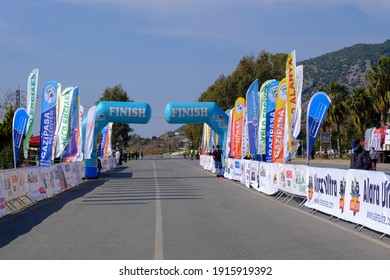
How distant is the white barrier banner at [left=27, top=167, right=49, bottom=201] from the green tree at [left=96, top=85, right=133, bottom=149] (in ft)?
230

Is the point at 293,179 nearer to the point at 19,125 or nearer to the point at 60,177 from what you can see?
the point at 19,125

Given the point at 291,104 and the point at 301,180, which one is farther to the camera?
the point at 291,104

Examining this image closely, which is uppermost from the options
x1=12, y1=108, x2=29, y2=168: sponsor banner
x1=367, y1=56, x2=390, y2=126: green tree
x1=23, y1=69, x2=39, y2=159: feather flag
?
x1=367, y1=56, x2=390, y2=126: green tree

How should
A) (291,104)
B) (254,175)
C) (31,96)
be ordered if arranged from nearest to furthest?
(291,104)
(31,96)
(254,175)

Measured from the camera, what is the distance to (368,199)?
38.3ft

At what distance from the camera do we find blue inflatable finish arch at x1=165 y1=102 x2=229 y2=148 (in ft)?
125

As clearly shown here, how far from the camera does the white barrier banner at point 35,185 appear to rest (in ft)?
60.7

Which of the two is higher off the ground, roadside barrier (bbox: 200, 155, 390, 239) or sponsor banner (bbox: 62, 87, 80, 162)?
sponsor banner (bbox: 62, 87, 80, 162)

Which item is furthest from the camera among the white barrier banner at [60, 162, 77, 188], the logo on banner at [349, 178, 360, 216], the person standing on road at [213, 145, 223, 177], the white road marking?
the person standing on road at [213, 145, 223, 177]

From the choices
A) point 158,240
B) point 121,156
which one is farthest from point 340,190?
point 121,156

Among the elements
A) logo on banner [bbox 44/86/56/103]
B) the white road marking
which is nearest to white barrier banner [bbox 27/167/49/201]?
the white road marking

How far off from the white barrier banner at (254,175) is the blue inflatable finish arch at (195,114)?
13369 mm

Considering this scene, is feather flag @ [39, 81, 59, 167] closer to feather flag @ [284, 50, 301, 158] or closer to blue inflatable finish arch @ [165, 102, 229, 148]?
feather flag @ [284, 50, 301, 158]

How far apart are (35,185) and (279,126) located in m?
10.1
